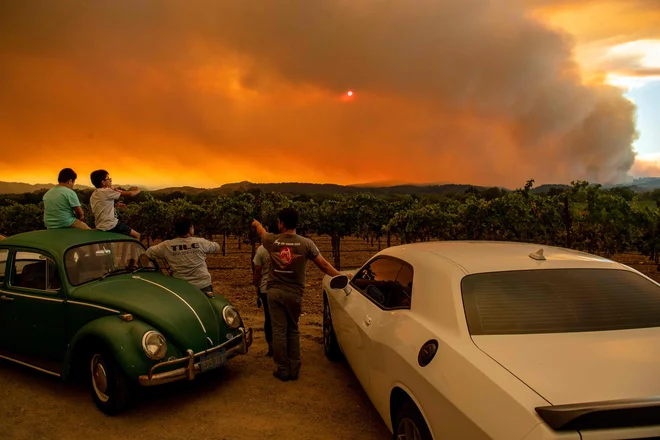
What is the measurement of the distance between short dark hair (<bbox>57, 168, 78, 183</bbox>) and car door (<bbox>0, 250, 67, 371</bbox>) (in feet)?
5.29

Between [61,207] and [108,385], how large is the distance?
3211 mm

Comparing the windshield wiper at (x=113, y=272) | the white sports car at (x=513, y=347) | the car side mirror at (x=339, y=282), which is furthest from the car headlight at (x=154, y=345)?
the white sports car at (x=513, y=347)

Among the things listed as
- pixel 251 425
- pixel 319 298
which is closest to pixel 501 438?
pixel 251 425

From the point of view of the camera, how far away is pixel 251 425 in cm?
413

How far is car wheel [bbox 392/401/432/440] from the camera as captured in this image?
264cm

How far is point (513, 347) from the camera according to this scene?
2469 mm

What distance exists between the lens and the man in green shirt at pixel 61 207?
6.38 metres

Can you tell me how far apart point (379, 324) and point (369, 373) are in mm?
423

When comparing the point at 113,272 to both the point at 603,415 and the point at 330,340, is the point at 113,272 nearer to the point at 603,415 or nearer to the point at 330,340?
the point at 330,340

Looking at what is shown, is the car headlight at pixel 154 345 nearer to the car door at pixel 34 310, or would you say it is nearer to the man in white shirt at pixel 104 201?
the car door at pixel 34 310

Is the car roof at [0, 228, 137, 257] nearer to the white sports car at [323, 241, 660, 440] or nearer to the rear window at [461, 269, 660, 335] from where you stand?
the white sports car at [323, 241, 660, 440]

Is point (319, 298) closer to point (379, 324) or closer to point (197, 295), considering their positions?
point (197, 295)

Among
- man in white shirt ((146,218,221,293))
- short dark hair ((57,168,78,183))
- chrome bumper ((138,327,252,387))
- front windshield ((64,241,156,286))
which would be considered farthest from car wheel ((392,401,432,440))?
short dark hair ((57,168,78,183))

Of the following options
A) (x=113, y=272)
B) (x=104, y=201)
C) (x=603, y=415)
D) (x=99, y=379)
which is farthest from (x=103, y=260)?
(x=603, y=415)
